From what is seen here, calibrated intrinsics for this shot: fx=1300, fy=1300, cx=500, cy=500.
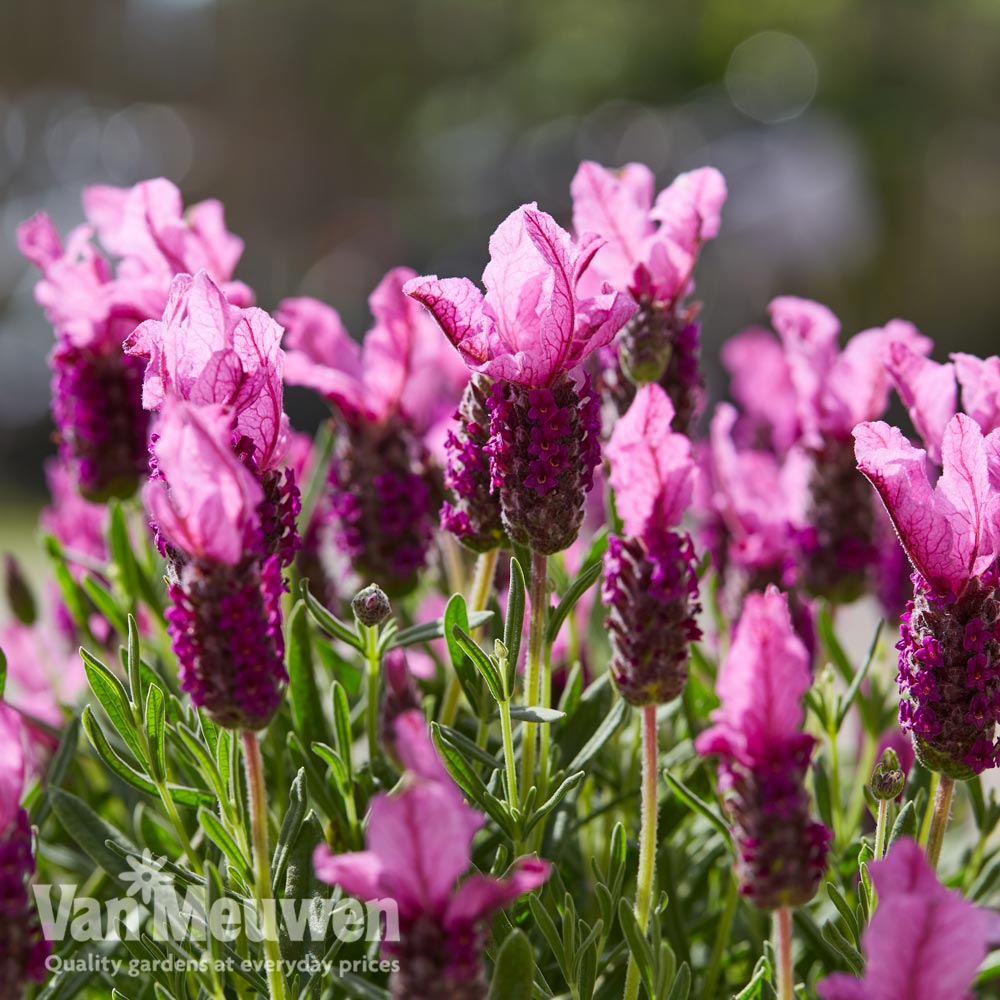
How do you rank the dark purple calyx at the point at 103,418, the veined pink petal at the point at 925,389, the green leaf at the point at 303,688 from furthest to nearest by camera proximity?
the dark purple calyx at the point at 103,418 → the green leaf at the point at 303,688 → the veined pink petal at the point at 925,389

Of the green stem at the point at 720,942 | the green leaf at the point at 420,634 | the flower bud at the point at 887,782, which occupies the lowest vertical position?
the green stem at the point at 720,942

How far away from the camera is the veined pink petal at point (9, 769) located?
1.98ft

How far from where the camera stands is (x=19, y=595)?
124 cm

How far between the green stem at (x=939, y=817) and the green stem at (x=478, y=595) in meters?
0.31

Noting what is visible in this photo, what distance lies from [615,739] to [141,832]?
1.15 feet

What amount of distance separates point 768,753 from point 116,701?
0.39m

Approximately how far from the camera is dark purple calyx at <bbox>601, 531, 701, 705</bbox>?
68 centimetres

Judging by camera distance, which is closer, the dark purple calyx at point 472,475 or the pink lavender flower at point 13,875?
the pink lavender flower at point 13,875

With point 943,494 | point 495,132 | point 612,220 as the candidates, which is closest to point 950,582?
point 943,494

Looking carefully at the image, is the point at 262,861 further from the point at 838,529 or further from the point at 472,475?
the point at 838,529

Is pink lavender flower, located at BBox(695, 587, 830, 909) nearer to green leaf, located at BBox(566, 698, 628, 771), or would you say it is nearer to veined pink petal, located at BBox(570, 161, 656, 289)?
green leaf, located at BBox(566, 698, 628, 771)

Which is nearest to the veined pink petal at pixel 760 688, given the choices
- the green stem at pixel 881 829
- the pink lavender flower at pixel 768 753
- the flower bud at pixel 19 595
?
the pink lavender flower at pixel 768 753

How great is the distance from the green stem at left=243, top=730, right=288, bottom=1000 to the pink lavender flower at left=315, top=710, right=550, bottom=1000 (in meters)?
0.13

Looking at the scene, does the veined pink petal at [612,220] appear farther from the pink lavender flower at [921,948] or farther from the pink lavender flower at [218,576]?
the pink lavender flower at [921,948]
